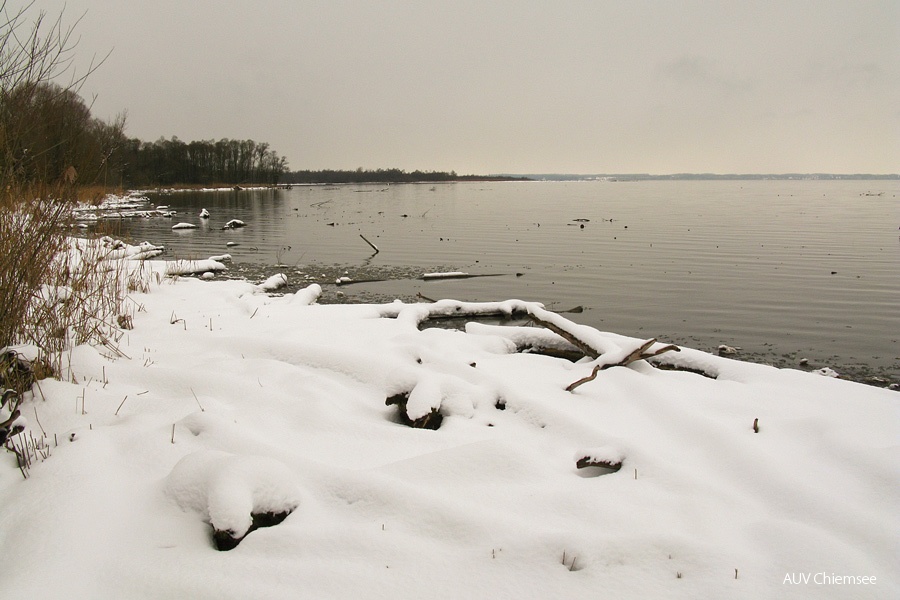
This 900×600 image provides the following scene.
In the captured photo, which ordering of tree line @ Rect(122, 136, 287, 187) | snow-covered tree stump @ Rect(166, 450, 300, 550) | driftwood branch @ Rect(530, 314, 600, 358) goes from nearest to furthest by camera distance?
snow-covered tree stump @ Rect(166, 450, 300, 550) → driftwood branch @ Rect(530, 314, 600, 358) → tree line @ Rect(122, 136, 287, 187)

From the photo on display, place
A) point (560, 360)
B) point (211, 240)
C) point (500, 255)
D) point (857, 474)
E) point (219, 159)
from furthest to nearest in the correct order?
point (219, 159) < point (211, 240) < point (500, 255) < point (560, 360) < point (857, 474)

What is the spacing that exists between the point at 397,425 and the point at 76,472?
216cm

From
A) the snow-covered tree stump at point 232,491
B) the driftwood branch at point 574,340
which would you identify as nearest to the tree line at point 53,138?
the snow-covered tree stump at point 232,491

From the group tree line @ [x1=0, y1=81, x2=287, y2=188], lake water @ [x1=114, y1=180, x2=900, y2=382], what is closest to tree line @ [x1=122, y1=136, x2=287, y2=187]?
lake water @ [x1=114, y1=180, x2=900, y2=382]

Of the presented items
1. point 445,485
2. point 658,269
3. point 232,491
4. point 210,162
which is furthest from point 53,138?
point 210,162

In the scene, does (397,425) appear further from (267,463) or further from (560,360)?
(560,360)

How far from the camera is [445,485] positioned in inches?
129

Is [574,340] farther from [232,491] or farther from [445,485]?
[232,491]

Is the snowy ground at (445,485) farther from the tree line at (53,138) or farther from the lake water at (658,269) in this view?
the lake water at (658,269)

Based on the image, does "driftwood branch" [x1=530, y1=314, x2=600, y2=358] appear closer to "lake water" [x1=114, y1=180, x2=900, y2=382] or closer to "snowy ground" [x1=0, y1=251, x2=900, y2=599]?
"snowy ground" [x1=0, y1=251, x2=900, y2=599]

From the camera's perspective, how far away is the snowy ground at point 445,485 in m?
2.49

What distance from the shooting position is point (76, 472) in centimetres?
311

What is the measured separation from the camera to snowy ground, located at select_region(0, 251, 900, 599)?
2488mm

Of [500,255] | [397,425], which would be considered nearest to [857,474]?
[397,425]
